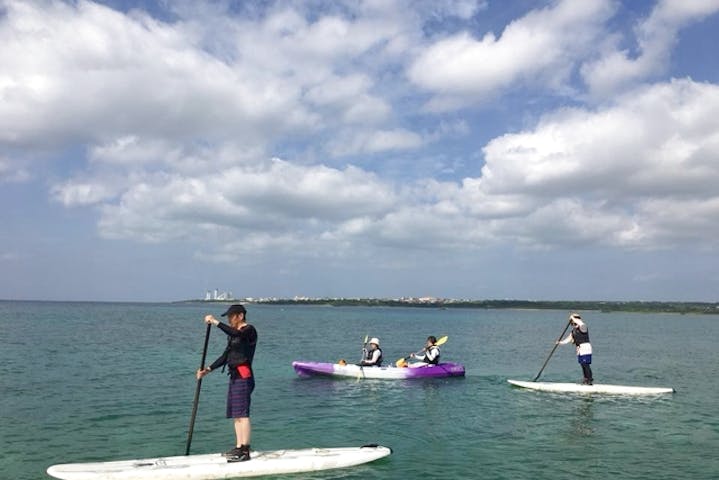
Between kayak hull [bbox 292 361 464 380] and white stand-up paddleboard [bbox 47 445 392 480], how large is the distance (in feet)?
44.1

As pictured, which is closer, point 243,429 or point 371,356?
point 243,429

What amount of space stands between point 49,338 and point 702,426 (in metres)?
49.1

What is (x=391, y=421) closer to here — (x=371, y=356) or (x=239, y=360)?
(x=239, y=360)

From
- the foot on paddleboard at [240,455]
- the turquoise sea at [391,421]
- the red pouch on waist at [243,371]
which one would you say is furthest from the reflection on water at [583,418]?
the red pouch on waist at [243,371]

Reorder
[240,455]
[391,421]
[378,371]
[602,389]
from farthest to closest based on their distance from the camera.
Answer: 1. [378,371]
2. [602,389]
3. [391,421]
4. [240,455]

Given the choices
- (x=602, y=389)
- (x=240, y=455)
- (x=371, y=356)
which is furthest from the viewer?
(x=371, y=356)

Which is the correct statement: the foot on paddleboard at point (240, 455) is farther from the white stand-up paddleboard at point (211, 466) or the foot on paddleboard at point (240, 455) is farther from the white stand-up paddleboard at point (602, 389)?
the white stand-up paddleboard at point (602, 389)

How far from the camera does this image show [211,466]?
36.3 feet

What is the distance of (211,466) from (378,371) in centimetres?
1538

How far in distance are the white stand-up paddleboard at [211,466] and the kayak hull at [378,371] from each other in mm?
13457

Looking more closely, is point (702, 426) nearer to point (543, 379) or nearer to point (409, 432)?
point (409, 432)

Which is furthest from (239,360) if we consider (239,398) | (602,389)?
(602,389)

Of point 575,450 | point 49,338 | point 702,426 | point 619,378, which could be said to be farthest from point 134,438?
point 49,338

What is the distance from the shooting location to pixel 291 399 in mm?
21312
